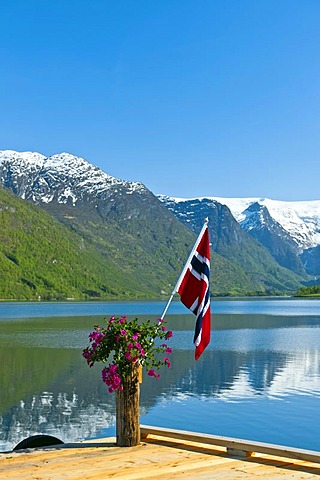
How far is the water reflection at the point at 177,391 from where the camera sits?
2892 cm

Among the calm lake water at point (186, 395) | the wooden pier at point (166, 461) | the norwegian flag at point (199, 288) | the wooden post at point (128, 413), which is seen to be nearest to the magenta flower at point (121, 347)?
the wooden post at point (128, 413)

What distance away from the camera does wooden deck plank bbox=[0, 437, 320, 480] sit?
11469mm

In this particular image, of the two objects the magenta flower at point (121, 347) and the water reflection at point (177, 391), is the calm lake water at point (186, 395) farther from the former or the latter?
the magenta flower at point (121, 347)

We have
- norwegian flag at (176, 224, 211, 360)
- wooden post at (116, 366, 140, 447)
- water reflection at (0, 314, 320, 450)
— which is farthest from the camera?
water reflection at (0, 314, 320, 450)

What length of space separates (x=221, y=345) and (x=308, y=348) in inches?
383

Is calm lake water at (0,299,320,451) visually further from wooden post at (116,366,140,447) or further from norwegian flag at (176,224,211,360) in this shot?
norwegian flag at (176,224,211,360)

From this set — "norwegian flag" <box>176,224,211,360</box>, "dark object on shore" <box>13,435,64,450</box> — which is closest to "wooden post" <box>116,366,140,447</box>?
"dark object on shore" <box>13,435,64,450</box>

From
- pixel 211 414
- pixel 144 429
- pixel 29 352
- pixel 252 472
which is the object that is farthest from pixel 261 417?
pixel 29 352

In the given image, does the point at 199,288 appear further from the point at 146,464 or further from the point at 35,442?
the point at 35,442

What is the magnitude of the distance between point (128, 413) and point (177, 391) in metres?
26.2

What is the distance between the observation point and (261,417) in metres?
30.5

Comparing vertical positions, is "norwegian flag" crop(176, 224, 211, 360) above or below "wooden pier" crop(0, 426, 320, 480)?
above

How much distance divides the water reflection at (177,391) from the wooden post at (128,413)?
40.4 ft

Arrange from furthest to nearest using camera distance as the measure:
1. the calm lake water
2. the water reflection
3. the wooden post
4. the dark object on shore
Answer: the water reflection → the calm lake water → the dark object on shore → the wooden post
